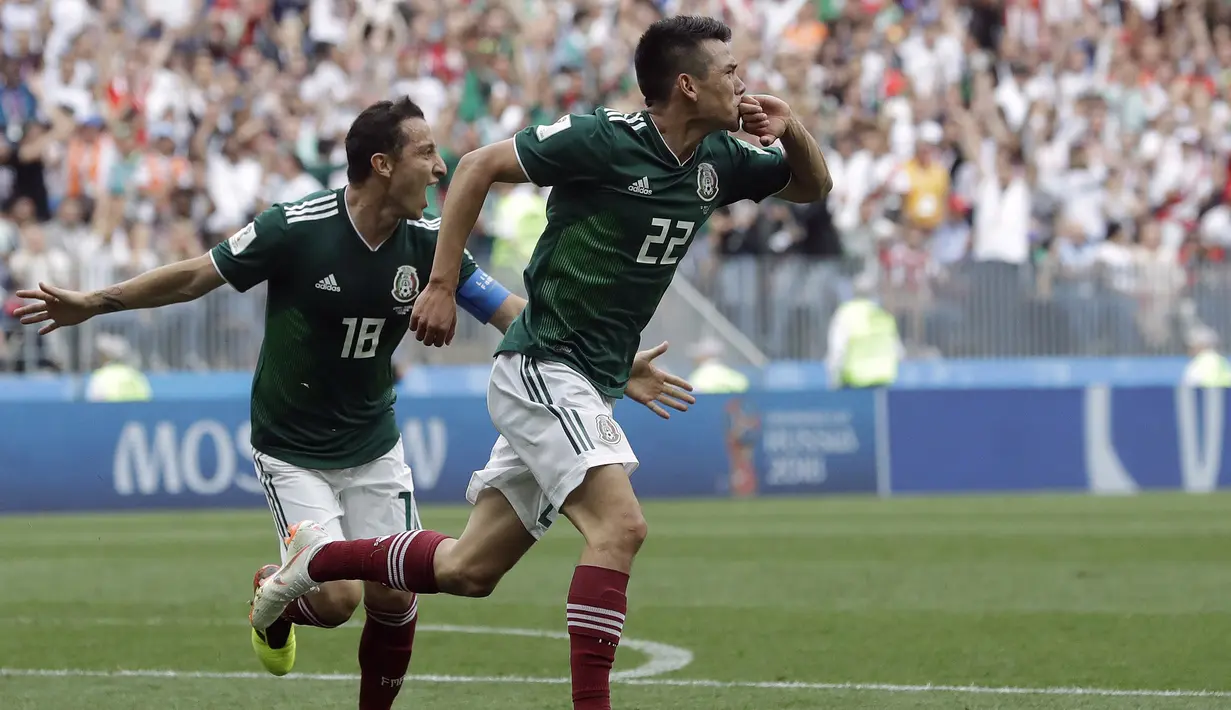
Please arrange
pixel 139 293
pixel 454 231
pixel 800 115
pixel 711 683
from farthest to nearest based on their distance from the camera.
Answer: pixel 800 115
pixel 711 683
pixel 139 293
pixel 454 231

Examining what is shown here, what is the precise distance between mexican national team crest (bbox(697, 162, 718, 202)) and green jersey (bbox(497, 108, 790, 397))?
6 cm

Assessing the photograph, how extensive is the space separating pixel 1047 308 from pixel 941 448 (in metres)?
2.08

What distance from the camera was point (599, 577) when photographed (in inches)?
225

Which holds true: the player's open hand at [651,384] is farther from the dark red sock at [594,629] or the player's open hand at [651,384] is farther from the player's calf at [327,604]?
the player's calf at [327,604]

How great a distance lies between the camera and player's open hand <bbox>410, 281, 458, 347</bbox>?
5.79 meters

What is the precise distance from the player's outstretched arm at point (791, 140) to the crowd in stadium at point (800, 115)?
12689 mm

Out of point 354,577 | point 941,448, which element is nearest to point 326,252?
point 354,577

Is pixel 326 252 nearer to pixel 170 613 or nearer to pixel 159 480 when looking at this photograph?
pixel 170 613

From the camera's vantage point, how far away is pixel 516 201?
20016 mm

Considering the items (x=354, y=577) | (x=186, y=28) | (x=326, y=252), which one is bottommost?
(x=354, y=577)

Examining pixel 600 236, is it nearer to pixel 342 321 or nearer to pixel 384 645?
pixel 342 321

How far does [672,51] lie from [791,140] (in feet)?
1.75

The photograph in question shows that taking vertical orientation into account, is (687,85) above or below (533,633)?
above

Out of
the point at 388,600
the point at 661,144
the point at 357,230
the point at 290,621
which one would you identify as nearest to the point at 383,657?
the point at 388,600
